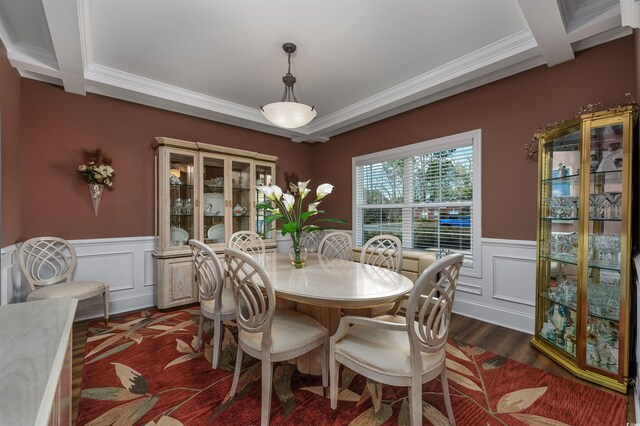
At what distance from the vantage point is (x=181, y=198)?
3.54 meters

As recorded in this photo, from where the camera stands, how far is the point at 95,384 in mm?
1958

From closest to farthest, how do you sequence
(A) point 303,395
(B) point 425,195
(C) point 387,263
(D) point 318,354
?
(A) point 303,395 → (D) point 318,354 → (C) point 387,263 → (B) point 425,195

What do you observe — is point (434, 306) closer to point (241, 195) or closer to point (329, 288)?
point (329, 288)

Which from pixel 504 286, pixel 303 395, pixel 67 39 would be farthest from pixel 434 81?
pixel 67 39

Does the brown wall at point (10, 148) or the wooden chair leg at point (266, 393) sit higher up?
the brown wall at point (10, 148)

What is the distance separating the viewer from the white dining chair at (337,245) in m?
3.29

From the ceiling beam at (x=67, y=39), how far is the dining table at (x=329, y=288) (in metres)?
2.21

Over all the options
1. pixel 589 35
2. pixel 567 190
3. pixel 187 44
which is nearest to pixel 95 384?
pixel 187 44

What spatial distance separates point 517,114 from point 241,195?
10.9ft

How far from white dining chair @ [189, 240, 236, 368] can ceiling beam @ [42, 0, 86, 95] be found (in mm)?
1747

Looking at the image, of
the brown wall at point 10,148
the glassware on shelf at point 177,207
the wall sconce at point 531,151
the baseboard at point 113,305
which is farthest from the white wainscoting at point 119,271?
the wall sconce at point 531,151

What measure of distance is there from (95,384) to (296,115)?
2.50 metres

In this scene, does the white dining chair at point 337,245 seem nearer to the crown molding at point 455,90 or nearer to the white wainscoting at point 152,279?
the white wainscoting at point 152,279

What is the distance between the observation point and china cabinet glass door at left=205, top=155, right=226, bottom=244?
3670mm
